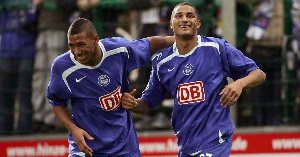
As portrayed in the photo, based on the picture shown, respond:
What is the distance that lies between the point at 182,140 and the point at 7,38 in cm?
361

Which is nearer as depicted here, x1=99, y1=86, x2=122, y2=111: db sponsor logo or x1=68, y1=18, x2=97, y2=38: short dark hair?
x1=68, y1=18, x2=97, y2=38: short dark hair

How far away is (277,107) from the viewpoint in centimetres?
784

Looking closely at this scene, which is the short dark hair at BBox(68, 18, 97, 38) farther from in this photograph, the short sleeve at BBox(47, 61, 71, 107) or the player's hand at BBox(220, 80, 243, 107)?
the player's hand at BBox(220, 80, 243, 107)

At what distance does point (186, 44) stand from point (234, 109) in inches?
91.8

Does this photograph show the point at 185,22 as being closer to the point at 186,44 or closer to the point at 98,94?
the point at 186,44

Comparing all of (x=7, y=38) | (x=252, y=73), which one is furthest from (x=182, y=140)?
(x=7, y=38)

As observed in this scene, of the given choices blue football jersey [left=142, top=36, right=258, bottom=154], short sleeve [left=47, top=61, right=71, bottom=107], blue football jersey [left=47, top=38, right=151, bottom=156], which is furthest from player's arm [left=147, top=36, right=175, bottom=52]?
short sleeve [left=47, top=61, right=71, bottom=107]

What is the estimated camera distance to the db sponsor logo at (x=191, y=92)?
5617 millimetres

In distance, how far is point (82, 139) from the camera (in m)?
5.61

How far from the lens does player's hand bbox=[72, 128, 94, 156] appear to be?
5605 millimetres

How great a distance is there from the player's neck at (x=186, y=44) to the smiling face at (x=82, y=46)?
0.65 m

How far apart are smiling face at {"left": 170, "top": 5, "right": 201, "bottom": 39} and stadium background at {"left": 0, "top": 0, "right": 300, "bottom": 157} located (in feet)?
7.28

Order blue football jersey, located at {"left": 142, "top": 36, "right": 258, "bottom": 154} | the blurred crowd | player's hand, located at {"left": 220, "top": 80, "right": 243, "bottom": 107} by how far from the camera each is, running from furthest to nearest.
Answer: the blurred crowd → blue football jersey, located at {"left": 142, "top": 36, "right": 258, "bottom": 154} → player's hand, located at {"left": 220, "top": 80, "right": 243, "bottom": 107}

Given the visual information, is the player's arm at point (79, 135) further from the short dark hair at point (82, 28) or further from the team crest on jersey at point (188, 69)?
the team crest on jersey at point (188, 69)
